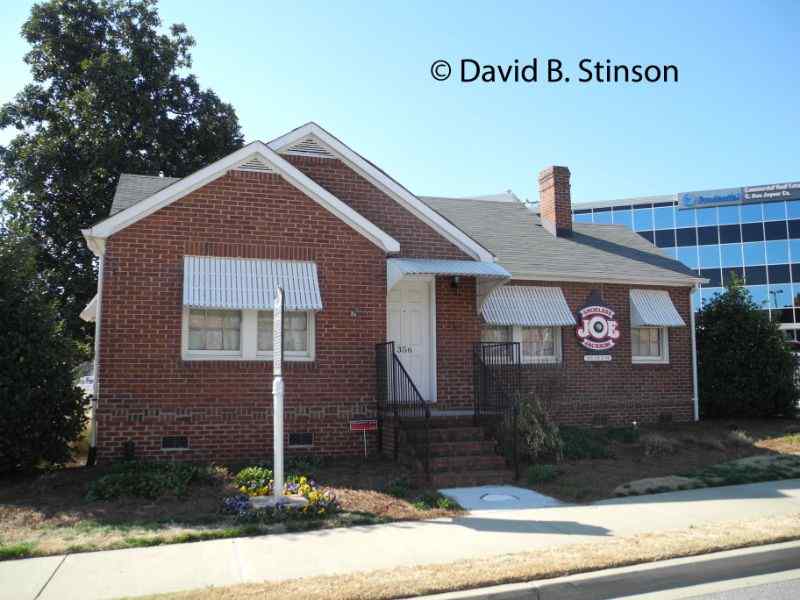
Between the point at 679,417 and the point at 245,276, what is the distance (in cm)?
1035

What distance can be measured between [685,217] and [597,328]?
50.6 metres

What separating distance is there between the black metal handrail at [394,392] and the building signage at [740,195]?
5553 centimetres

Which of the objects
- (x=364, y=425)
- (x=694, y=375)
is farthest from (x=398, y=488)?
(x=694, y=375)

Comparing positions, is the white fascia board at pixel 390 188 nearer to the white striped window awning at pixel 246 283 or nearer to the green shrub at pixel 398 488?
the white striped window awning at pixel 246 283

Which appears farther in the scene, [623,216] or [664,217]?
[623,216]

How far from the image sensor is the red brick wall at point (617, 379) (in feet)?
48.2

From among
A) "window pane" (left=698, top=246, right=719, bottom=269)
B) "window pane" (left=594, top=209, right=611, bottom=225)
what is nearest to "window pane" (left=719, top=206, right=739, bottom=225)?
"window pane" (left=698, top=246, right=719, bottom=269)

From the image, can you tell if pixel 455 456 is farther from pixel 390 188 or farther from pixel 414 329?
pixel 390 188

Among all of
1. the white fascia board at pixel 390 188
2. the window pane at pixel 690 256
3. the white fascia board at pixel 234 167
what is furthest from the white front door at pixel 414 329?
the window pane at pixel 690 256

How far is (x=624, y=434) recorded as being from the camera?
43.1 ft

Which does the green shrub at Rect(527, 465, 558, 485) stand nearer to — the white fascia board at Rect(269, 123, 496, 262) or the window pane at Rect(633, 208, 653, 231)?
the white fascia board at Rect(269, 123, 496, 262)

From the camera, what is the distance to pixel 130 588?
5512 mm

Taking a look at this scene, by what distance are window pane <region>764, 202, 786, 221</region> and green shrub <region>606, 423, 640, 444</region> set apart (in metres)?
51.6

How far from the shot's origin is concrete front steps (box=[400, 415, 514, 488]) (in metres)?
9.72
